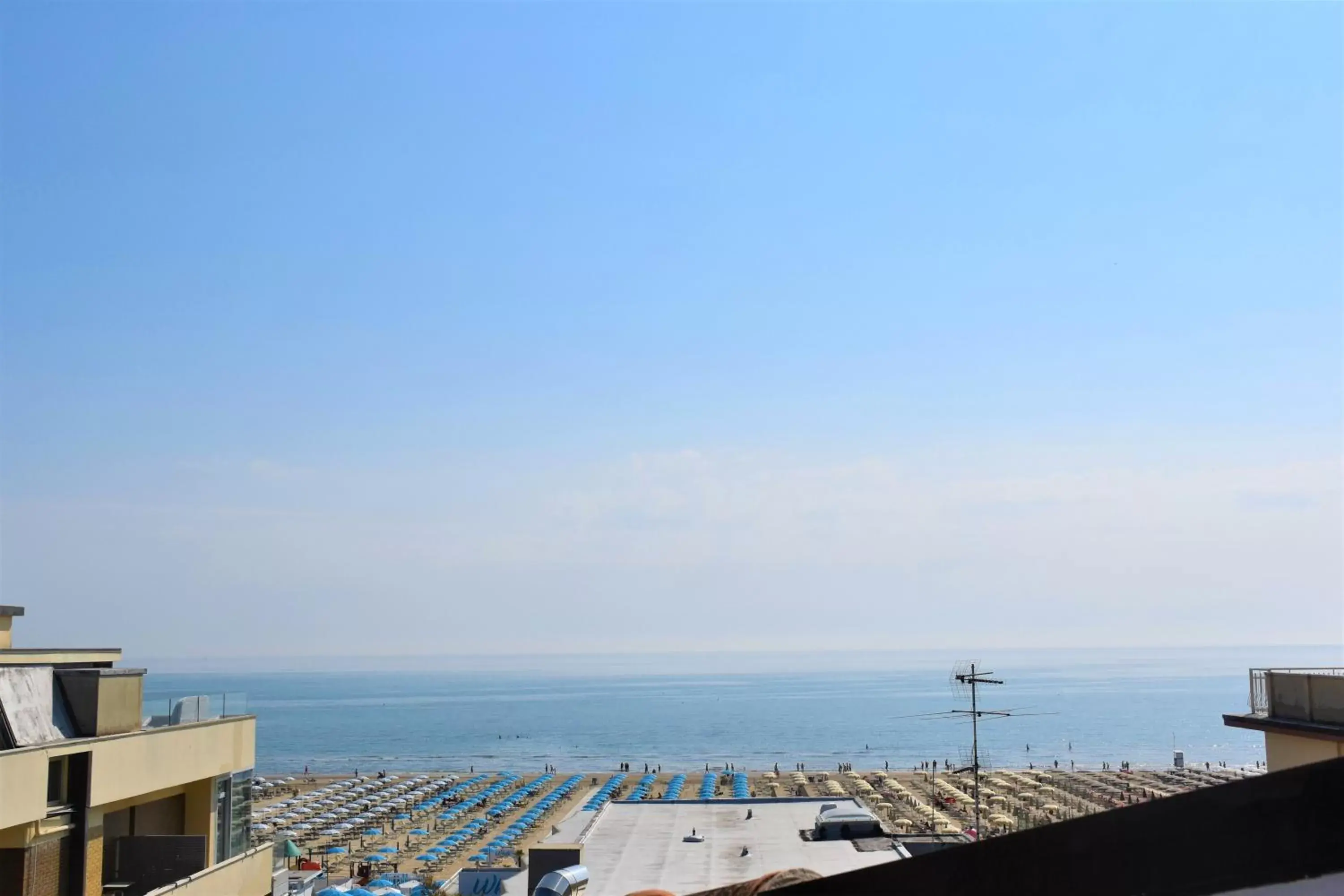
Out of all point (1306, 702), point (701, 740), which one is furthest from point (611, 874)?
point (701, 740)

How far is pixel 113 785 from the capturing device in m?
16.2

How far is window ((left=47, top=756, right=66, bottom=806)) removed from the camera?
49.2 feet

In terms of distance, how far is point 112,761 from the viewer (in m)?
16.1

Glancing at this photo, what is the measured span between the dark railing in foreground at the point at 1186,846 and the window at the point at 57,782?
15.8m

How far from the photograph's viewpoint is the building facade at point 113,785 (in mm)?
14445

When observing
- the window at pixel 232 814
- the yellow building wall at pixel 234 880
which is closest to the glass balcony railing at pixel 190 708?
the window at pixel 232 814

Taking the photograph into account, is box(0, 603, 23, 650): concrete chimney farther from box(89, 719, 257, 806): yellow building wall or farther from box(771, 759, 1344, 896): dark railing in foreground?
box(771, 759, 1344, 896): dark railing in foreground

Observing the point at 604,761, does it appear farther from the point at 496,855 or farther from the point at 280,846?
the point at 280,846

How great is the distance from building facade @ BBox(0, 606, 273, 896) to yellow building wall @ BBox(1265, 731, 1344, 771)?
15.0 m

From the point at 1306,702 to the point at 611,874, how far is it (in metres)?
16.2

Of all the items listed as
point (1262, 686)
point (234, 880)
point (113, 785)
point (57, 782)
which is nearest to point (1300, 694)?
point (1262, 686)

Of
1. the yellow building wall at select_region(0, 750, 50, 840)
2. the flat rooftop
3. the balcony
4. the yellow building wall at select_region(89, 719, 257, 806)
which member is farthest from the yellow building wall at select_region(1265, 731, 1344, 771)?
the yellow building wall at select_region(89, 719, 257, 806)

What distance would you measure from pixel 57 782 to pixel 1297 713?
53.0ft

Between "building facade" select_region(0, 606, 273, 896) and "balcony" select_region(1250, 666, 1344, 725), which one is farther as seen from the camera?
"building facade" select_region(0, 606, 273, 896)
